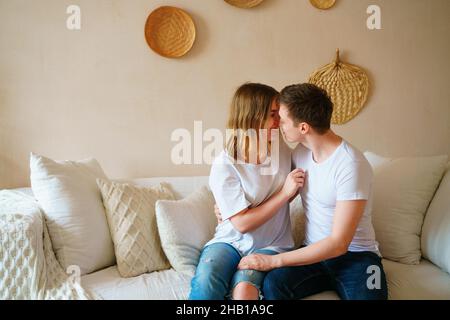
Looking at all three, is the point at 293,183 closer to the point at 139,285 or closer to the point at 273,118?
the point at 273,118

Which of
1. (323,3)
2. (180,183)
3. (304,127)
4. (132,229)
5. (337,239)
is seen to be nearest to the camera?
(337,239)

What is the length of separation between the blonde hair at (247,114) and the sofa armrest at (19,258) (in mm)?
815

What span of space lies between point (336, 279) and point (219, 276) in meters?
0.43

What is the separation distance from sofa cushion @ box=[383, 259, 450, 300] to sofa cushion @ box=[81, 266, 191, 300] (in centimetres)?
80

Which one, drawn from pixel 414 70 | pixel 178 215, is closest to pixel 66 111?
pixel 178 215

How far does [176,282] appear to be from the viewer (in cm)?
155

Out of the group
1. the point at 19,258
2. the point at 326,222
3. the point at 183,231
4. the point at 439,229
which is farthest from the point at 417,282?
the point at 19,258

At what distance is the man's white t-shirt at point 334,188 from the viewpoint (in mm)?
1315

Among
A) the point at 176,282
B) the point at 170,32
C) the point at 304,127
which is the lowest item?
the point at 176,282

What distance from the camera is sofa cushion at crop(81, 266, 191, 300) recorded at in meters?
1.45

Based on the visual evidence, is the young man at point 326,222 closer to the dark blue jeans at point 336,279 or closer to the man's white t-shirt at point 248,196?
the dark blue jeans at point 336,279

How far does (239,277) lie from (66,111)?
1.42m

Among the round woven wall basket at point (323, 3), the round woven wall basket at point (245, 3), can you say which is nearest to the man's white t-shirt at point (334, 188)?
the round woven wall basket at point (245, 3)

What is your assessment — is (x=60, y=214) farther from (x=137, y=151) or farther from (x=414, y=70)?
(x=414, y=70)
